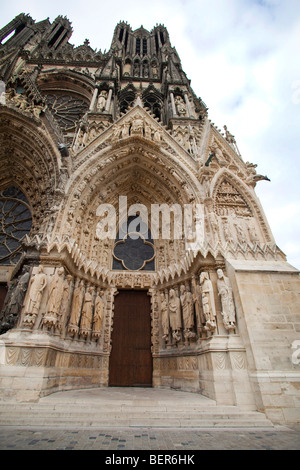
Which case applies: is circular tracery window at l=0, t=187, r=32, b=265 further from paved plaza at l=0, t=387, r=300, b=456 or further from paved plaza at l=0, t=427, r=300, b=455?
paved plaza at l=0, t=427, r=300, b=455

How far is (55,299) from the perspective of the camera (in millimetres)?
5516

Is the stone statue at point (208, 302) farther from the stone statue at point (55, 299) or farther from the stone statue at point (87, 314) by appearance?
the stone statue at point (55, 299)

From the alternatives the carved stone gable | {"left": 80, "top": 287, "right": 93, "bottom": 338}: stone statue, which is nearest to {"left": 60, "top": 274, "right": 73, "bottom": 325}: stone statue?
{"left": 80, "top": 287, "right": 93, "bottom": 338}: stone statue

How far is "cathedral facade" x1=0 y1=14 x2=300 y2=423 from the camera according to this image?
4809mm

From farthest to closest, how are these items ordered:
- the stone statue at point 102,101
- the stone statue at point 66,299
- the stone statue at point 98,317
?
1. the stone statue at point 102,101
2. the stone statue at point 98,317
3. the stone statue at point 66,299

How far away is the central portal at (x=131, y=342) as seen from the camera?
6861mm

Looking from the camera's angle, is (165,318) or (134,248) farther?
(134,248)

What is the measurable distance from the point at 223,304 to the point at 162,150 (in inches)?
240

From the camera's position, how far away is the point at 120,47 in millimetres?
18094

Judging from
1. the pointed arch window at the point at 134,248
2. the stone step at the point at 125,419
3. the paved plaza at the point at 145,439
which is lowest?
the paved plaza at the point at 145,439

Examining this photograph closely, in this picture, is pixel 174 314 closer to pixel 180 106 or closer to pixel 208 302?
pixel 208 302

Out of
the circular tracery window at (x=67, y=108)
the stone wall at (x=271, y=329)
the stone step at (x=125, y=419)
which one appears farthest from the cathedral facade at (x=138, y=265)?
the circular tracery window at (x=67, y=108)

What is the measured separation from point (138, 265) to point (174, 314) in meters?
2.63

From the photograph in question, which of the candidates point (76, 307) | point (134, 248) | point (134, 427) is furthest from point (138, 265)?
point (134, 427)
